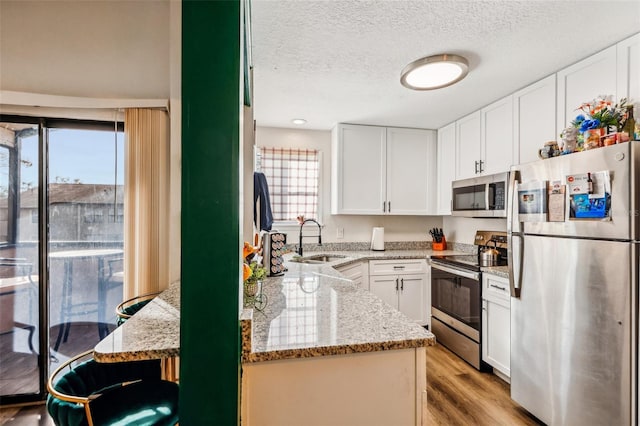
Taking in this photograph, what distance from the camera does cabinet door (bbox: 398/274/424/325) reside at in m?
3.34

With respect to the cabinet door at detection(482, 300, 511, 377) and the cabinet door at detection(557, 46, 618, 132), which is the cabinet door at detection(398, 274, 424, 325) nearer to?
the cabinet door at detection(482, 300, 511, 377)

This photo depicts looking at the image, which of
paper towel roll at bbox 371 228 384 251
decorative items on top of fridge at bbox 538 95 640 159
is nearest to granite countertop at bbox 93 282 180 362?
decorative items on top of fridge at bbox 538 95 640 159

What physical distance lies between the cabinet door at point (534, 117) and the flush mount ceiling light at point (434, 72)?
0.71 m

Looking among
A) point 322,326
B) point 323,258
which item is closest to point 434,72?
point 322,326

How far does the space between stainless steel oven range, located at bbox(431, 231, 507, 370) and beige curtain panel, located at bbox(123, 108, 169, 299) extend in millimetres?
2550

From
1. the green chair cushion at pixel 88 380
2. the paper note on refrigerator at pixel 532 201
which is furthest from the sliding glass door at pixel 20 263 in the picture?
the paper note on refrigerator at pixel 532 201

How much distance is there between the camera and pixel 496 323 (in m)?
2.43

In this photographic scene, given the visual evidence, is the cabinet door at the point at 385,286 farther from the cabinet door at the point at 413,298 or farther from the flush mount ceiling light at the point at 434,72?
the flush mount ceiling light at the point at 434,72

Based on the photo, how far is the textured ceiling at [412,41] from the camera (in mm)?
1578

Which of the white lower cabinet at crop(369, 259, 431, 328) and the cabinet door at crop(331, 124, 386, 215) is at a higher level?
the cabinet door at crop(331, 124, 386, 215)

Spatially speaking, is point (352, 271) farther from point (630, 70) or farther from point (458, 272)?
point (630, 70)

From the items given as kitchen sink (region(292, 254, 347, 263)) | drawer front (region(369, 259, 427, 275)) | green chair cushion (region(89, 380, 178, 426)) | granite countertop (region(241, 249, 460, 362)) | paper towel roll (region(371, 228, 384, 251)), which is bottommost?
green chair cushion (region(89, 380, 178, 426))

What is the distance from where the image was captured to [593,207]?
1.57 metres

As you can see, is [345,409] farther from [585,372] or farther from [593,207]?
[593,207]
